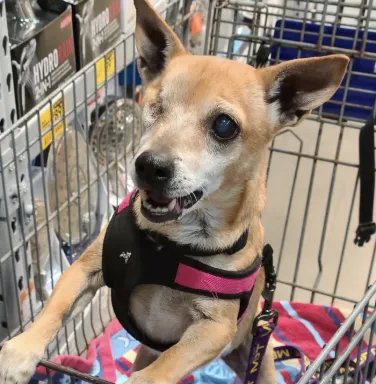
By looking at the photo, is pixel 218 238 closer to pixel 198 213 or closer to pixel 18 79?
pixel 198 213

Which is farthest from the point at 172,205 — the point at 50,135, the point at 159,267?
the point at 50,135

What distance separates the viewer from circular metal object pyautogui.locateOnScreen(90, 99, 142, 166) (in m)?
1.68

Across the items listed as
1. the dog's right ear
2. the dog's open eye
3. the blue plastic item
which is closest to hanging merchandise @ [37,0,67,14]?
the dog's right ear

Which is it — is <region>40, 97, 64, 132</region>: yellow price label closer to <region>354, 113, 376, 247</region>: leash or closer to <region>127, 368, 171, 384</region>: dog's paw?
<region>127, 368, 171, 384</region>: dog's paw

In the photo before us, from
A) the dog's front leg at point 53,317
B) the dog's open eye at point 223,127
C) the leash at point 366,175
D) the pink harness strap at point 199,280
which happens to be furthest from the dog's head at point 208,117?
the leash at point 366,175

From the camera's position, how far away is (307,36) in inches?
60.0

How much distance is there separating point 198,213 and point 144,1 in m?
0.36

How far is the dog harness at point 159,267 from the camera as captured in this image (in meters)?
1.02

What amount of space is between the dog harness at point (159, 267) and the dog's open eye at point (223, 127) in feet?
0.66

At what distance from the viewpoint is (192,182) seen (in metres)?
0.92

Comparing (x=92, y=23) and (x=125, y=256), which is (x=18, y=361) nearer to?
(x=125, y=256)

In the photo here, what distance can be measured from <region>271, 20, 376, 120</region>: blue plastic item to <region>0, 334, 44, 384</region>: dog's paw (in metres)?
0.93

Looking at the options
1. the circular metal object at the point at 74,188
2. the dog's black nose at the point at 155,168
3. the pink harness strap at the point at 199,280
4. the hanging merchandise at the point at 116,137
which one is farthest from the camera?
the hanging merchandise at the point at 116,137

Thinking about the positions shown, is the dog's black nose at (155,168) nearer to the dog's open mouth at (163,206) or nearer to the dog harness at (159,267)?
the dog's open mouth at (163,206)
